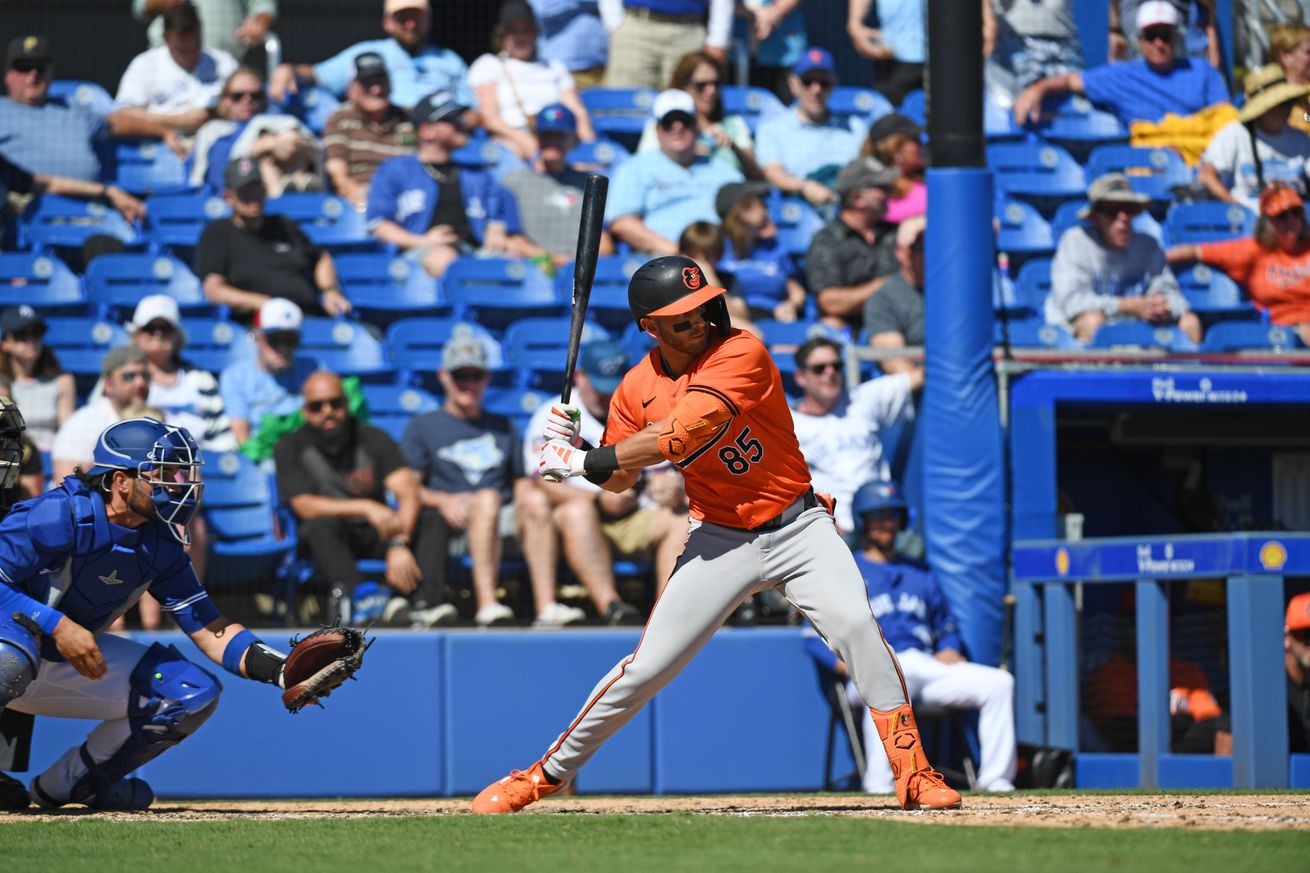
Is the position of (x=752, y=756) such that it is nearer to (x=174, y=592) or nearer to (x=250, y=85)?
(x=174, y=592)

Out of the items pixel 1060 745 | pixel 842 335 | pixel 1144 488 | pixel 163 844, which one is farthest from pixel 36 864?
pixel 1144 488

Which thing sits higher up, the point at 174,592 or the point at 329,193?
the point at 329,193

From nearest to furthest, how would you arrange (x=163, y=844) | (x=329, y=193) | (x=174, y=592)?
1. (x=163, y=844)
2. (x=174, y=592)
3. (x=329, y=193)

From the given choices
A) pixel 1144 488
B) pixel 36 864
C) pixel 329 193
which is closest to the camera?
pixel 36 864

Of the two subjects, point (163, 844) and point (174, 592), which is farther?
point (174, 592)

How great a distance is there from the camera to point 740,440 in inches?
188

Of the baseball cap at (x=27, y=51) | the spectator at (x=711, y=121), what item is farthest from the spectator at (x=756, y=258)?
the baseball cap at (x=27, y=51)

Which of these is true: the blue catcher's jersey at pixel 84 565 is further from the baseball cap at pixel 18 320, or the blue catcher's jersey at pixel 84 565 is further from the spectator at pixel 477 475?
the baseball cap at pixel 18 320

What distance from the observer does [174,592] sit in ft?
17.2

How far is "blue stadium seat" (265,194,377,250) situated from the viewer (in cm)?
917

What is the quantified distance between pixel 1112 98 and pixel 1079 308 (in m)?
2.03

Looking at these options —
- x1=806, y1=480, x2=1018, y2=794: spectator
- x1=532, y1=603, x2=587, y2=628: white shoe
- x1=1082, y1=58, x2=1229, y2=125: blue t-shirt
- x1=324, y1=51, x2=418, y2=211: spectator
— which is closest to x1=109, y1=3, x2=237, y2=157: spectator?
x1=324, y1=51, x2=418, y2=211: spectator

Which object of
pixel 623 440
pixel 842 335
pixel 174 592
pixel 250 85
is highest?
pixel 250 85

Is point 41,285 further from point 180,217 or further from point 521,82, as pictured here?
point 521,82
